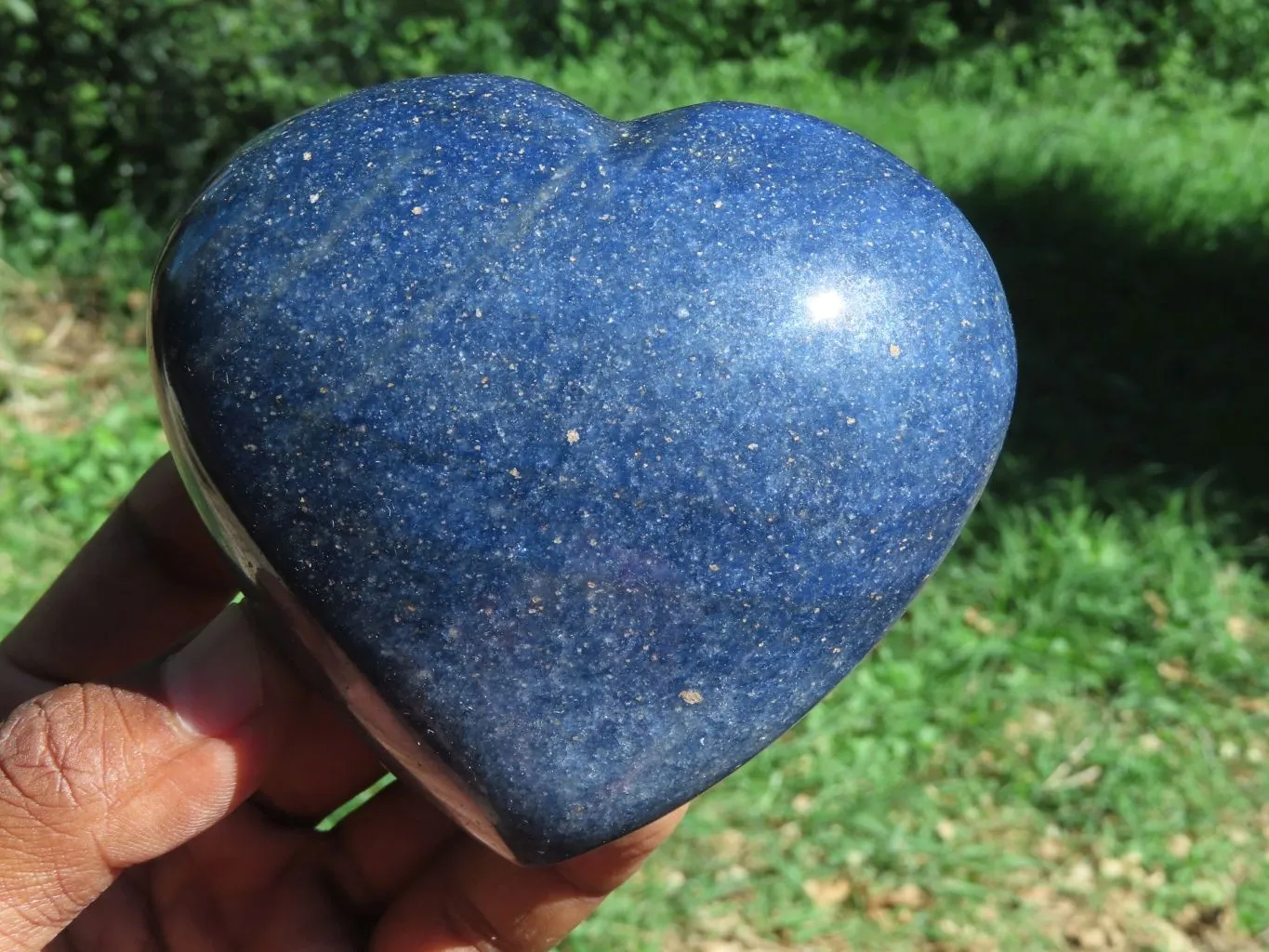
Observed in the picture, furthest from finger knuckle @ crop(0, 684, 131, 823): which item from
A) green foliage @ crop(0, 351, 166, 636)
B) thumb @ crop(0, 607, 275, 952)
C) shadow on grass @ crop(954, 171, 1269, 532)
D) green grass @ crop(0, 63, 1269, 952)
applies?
shadow on grass @ crop(954, 171, 1269, 532)

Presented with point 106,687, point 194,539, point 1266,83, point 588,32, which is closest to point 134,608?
point 194,539

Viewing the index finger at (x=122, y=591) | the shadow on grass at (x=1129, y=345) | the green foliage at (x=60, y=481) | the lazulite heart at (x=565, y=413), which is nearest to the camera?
the lazulite heart at (x=565, y=413)

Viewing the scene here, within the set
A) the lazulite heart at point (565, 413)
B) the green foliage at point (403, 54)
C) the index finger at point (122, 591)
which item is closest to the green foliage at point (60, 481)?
the green foliage at point (403, 54)

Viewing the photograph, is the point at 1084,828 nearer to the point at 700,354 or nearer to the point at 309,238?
the point at 700,354

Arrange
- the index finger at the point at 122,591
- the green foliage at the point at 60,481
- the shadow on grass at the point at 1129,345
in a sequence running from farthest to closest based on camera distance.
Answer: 1. the shadow on grass at the point at 1129,345
2. the green foliage at the point at 60,481
3. the index finger at the point at 122,591

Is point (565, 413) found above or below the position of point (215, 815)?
above

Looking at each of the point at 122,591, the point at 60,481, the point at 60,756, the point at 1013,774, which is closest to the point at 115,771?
the point at 60,756

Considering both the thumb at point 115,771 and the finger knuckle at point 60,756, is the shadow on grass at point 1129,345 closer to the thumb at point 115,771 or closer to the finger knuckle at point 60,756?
the thumb at point 115,771

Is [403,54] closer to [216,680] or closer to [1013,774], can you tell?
[1013,774]
